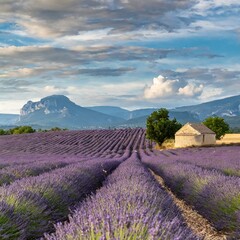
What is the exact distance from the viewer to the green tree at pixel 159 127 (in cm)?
4873

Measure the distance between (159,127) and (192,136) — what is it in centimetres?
501

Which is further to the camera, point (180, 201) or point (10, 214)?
point (180, 201)

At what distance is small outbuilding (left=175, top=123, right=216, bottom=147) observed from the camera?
1982 inches

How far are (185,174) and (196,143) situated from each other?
42061 mm

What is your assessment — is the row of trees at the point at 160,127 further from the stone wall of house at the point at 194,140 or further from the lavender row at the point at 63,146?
the lavender row at the point at 63,146

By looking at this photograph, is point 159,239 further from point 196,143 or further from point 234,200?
point 196,143

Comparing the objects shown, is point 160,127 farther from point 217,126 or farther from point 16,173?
point 16,173

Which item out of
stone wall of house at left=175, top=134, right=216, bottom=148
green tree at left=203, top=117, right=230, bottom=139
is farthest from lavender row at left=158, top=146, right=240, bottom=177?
green tree at left=203, top=117, right=230, bottom=139

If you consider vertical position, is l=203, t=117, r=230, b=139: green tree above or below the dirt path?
above

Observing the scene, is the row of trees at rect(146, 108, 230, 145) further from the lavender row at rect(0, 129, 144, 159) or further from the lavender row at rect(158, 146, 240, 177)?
the lavender row at rect(158, 146, 240, 177)

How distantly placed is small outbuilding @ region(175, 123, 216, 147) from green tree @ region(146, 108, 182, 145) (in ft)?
3.90

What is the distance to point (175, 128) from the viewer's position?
51812 mm

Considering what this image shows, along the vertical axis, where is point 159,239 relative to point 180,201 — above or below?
above

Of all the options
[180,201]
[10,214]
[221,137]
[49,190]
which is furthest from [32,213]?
[221,137]
